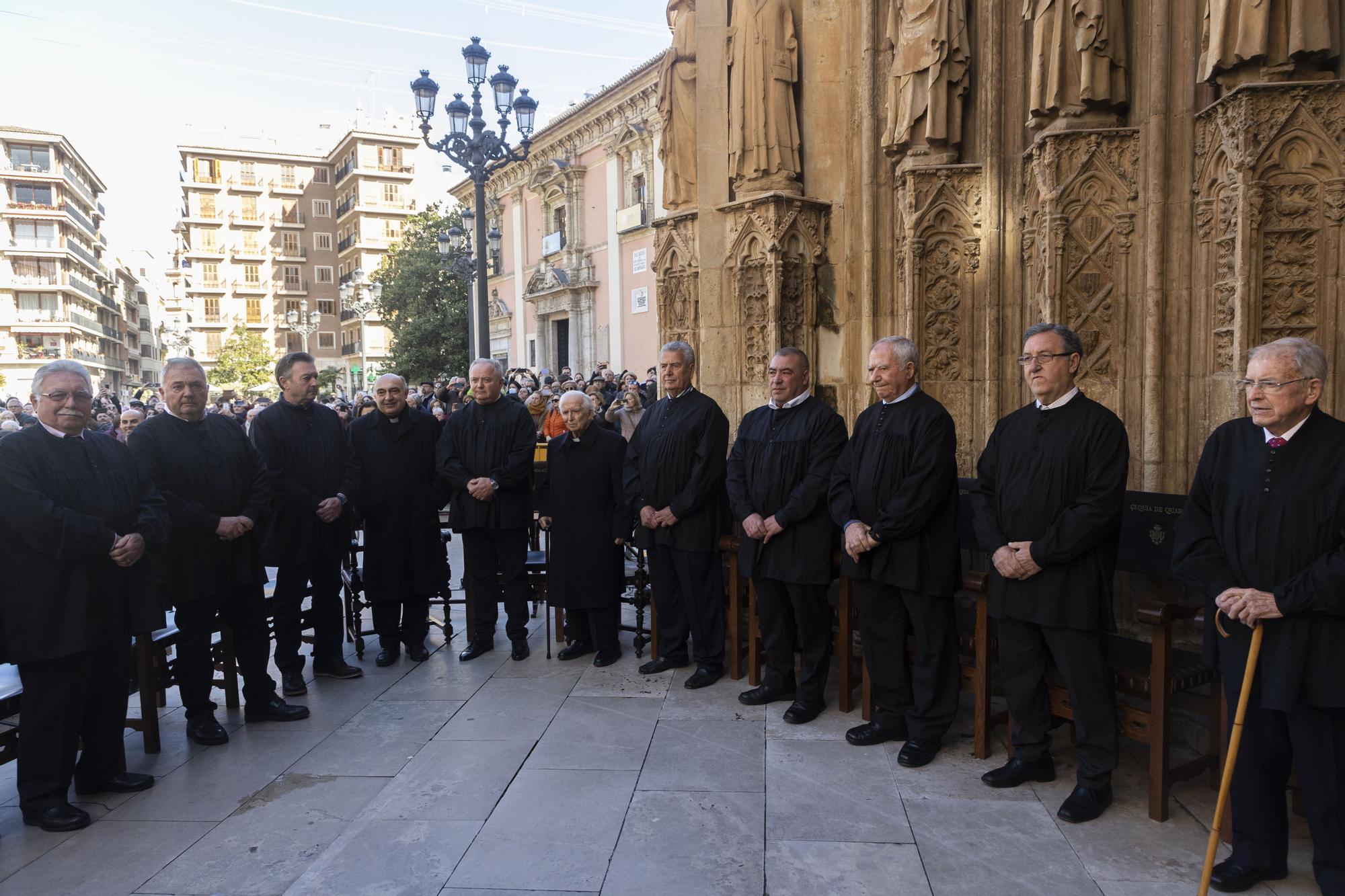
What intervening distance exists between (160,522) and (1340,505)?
4503 mm

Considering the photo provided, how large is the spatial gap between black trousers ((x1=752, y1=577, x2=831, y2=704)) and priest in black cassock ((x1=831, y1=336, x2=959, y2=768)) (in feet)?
1.13

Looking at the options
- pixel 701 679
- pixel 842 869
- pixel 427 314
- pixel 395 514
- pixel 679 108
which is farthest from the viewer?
pixel 427 314

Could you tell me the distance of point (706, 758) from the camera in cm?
396

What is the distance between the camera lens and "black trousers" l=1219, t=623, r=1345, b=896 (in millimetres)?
2723

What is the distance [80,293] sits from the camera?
64.8 metres

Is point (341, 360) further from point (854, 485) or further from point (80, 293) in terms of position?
point (854, 485)

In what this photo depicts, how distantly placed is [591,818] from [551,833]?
18cm

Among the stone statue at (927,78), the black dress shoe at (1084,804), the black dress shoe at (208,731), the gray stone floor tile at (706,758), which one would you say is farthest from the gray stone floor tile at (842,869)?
the stone statue at (927,78)

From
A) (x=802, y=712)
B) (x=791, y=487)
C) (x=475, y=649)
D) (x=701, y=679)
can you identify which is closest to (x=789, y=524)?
(x=791, y=487)

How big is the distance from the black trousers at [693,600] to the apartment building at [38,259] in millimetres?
65206

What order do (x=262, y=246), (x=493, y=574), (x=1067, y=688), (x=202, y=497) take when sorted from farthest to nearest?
1. (x=262, y=246)
2. (x=493, y=574)
3. (x=202, y=497)
4. (x=1067, y=688)

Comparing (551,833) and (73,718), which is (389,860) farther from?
(73,718)

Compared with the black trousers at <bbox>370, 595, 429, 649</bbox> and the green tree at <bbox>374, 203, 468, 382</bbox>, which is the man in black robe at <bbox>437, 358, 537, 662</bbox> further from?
the green tree at <bbox>374, 203, 468, 382</bbox>

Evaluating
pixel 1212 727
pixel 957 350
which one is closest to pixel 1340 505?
pixel 1212 727
